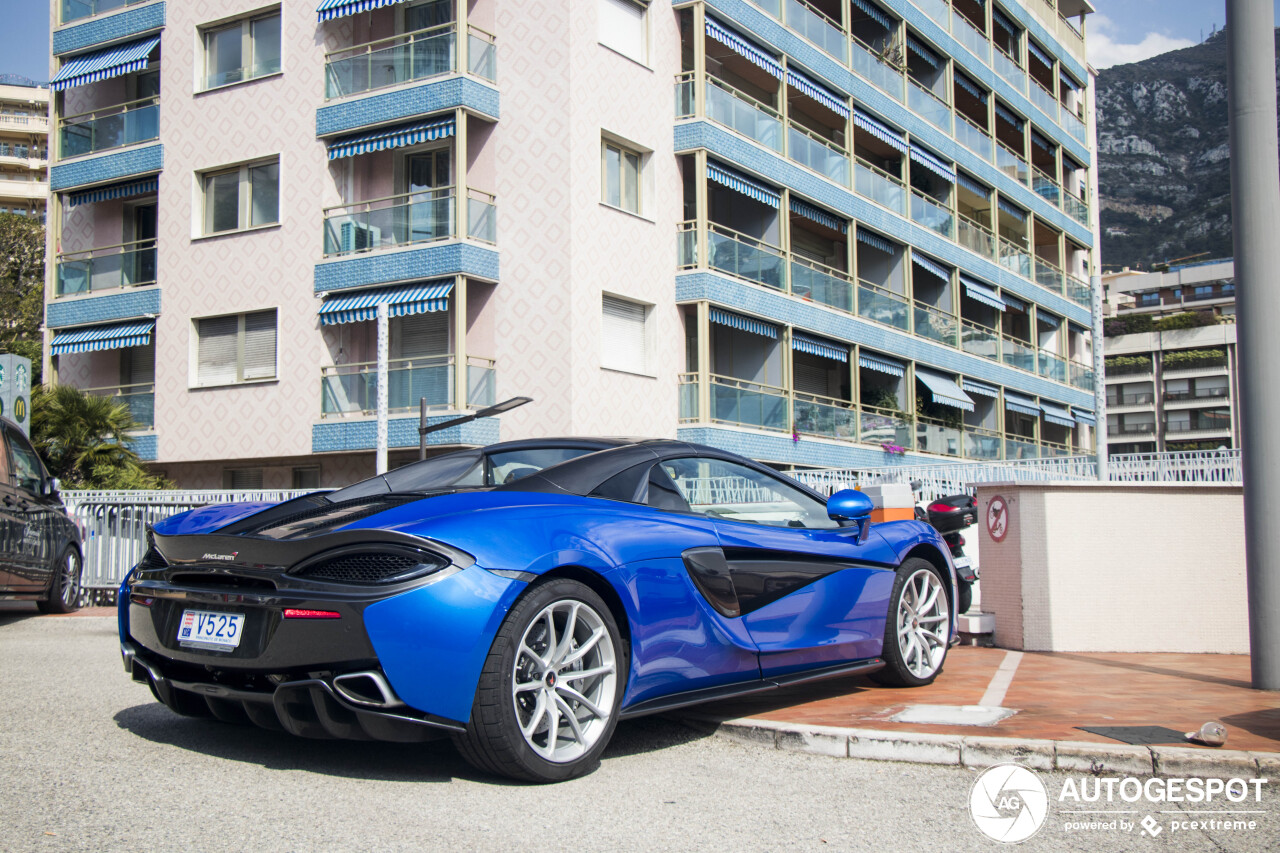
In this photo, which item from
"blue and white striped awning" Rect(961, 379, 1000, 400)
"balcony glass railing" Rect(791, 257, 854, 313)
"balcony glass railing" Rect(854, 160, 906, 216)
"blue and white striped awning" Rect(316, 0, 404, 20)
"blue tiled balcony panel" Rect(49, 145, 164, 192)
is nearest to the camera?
"blue and white striped awning" Rect(316, 0, 404, 20)

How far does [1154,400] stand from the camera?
118438mm

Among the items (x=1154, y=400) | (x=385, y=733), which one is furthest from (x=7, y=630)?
(x=1154, y=400)

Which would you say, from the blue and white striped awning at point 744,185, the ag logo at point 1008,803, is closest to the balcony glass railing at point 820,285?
the blue and white striped awning at point 744,185

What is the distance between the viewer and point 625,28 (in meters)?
23.5

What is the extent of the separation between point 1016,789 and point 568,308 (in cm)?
1726

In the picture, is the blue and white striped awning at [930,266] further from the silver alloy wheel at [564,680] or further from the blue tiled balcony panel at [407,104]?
the silver alloy wheel at [564,680]

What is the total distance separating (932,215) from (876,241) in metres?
3.85

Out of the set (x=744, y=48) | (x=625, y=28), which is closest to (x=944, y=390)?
(x=744, y=48)

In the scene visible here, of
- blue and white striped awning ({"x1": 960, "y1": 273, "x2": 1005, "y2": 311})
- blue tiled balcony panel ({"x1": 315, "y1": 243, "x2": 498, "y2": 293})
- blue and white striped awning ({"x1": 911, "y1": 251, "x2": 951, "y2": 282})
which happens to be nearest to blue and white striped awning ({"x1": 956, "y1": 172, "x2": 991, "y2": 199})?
blue and white striped awning ({"x1": 960, "y1": 273, "x2": 1005, "y2": 311})

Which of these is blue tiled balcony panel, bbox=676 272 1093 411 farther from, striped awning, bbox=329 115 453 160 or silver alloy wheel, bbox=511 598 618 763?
silver alloy wheel, bbox=511 598 618 763

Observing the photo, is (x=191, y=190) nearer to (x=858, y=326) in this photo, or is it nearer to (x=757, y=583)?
(x=858, y=326)

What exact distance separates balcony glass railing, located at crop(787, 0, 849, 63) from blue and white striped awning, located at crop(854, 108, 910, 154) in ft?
5.04

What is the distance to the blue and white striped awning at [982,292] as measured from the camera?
35625mm

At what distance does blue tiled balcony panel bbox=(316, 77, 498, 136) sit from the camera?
21656mm
